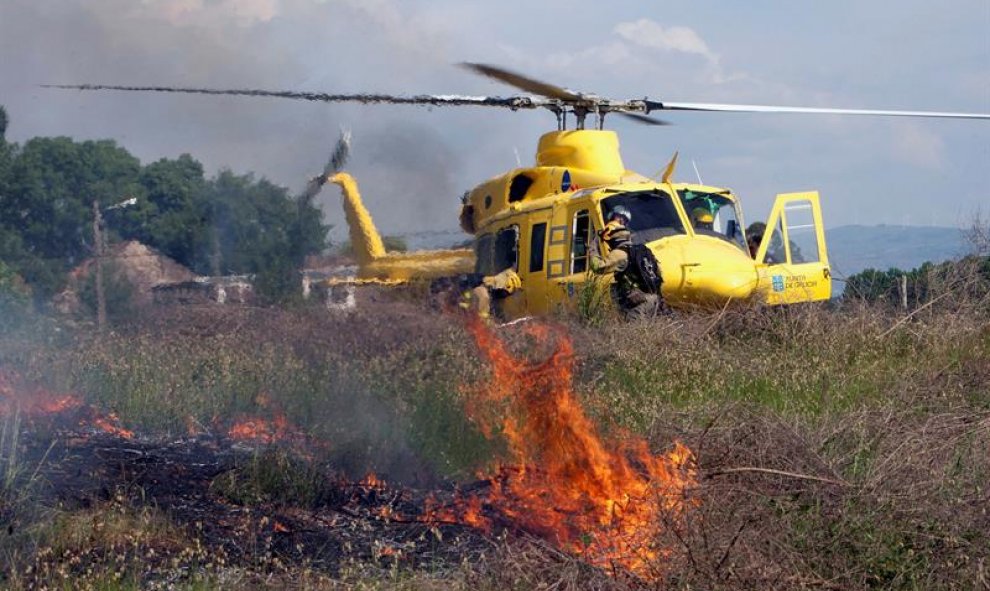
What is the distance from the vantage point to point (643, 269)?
39.4 feet

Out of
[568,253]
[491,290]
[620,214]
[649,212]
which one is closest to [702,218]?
[649,212]

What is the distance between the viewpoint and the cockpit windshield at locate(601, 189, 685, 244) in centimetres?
1268

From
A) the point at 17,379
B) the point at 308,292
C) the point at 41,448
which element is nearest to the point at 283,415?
the point at 41,448

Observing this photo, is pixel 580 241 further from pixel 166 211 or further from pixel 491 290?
pixel 166 211

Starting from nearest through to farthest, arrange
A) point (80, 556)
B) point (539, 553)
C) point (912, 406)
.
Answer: point (539, 553) → point (80, 556) → point (912, 406)

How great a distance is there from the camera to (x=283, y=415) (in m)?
9.36

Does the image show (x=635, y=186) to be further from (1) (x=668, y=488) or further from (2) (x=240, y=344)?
(1) (x=668, y=488)

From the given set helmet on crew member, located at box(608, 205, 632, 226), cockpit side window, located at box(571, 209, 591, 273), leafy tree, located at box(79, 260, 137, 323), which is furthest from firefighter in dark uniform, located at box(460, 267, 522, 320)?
leafy tree, located at box(79, 260, 137, 323)

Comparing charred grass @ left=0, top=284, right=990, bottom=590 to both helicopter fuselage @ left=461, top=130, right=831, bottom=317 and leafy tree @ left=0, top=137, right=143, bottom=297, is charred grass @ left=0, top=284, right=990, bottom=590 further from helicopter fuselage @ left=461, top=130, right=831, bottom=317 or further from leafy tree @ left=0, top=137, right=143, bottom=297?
leafy tree @ left=0, top=137, right=143, bottom=297

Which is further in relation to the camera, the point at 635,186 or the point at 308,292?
the point at 308,292

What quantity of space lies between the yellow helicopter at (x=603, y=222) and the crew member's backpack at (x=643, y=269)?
3.4 inches

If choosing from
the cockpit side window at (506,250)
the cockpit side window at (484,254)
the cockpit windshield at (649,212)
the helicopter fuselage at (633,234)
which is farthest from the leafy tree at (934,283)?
the cockpit side window at (484,254)

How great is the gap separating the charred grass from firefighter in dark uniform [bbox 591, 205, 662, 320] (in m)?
0.37

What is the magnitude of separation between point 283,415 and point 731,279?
501cm
